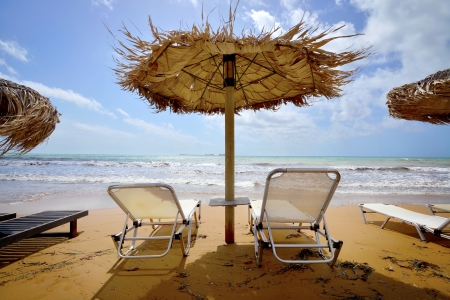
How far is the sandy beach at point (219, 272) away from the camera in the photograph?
2055mm

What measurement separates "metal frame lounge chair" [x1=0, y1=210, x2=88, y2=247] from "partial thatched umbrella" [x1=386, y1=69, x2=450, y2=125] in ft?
17.1

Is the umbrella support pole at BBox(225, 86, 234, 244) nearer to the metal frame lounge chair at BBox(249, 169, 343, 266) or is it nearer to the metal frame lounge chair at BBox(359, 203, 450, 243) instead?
the metal frame lounge chair at BBox(249, 169, 343, 266)

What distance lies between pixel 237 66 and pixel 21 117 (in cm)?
273

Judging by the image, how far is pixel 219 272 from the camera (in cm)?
243

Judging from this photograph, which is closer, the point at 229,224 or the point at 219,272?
the point at 219,272

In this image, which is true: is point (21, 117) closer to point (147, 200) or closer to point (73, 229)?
point (147, 200)

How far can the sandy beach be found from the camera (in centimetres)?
205

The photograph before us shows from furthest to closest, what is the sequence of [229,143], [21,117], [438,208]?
[438,208] < [229,143] < [21,117]

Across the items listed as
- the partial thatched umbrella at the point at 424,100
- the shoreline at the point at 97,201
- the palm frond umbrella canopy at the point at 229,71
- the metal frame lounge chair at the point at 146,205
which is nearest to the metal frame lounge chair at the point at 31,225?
the metal frame lounge chair at the point at 146,205

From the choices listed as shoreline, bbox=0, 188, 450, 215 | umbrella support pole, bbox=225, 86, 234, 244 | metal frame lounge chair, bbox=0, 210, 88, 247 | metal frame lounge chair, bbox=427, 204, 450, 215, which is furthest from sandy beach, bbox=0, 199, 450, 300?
shoreline, bbox=0, 188, 450, 215

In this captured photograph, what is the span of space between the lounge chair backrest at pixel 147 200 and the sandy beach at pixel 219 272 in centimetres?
54

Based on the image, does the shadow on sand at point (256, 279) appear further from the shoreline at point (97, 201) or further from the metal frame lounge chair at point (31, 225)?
the shoreline at point (97, 201)

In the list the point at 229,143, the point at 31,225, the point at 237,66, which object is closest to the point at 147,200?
the point at 229,143

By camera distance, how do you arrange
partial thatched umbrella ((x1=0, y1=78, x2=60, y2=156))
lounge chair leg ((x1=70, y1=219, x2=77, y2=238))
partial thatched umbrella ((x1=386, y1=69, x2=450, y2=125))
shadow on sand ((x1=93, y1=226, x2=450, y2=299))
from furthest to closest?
lounge chair leg ((x1=70, y1=219, x2=77, y2=238)) → partial thatched umbrella ((x1=386, y1=69, x2=450, y2=125)) → shadow on sand ((x1=93, y1=226, x2=450, y2=299)) → partial thatched umbrella ((x1=0, y1=78, x2=60, y2=156))
